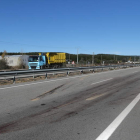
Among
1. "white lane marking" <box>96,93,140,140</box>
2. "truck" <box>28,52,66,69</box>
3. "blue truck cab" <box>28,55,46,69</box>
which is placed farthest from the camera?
"truck" <box>28,52,66,69</box>

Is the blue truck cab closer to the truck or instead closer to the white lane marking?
the truck

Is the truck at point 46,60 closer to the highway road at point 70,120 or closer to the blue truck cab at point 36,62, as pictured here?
the blue truck cab at point 36,62

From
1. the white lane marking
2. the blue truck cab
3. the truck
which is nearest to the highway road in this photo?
the white lane marking

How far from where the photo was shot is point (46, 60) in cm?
3503

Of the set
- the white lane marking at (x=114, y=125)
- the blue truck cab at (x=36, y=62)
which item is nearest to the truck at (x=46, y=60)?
the blue truck cab at (x=36, y=62)

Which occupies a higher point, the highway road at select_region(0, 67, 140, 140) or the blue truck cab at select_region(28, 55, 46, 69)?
the blue truck cab at select_region(28, 55, 46, 69)

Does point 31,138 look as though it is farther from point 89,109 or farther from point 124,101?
point 124,101

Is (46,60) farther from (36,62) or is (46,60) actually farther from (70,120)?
(70,120)

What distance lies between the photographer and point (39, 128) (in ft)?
17.1

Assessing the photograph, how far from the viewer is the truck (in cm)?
3250

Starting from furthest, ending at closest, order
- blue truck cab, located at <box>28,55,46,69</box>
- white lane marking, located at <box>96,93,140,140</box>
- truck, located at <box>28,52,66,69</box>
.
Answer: truck, located at <box>28,52,66,69</box>
blue truck cab, located at <box>28,55,46,69</box>
white lane marking, located at <box>96,93,140,140</box>

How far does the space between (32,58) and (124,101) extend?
25.8 meters

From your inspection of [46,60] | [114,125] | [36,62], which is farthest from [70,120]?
[46,60]

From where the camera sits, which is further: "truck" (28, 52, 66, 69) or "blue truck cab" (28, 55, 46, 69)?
"truck" (28, 52, 66, 69)
